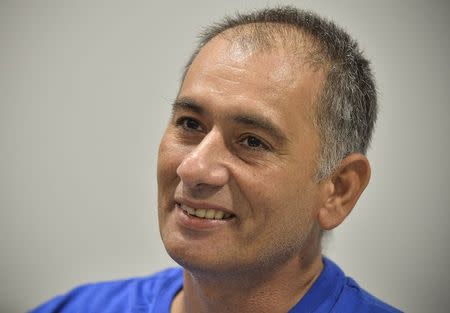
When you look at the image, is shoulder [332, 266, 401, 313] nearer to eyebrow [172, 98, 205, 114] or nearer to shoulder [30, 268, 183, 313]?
shoulder [30, 268, 183, 313]

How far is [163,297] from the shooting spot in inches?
54.7

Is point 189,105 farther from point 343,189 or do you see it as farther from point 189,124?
point 343,189

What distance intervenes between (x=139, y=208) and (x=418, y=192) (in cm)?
102

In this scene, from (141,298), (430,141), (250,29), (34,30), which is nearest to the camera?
(250,29)

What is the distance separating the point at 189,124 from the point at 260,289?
446mm

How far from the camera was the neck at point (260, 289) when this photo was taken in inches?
44.5

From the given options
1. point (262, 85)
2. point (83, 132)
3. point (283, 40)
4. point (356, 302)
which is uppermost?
point (283, 40)

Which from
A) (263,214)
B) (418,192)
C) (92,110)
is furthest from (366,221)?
(92,110)

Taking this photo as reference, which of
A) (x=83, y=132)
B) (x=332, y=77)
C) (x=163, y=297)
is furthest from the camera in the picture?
(x=83, y=132)

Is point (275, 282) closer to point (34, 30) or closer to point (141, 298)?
point (141, 298)

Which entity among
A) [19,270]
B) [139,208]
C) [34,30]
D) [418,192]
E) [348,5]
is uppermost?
[348,5]

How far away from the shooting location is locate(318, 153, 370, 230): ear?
45.2 inches

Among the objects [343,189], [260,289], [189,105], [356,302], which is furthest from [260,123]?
[356,302]

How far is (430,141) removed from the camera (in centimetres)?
154
